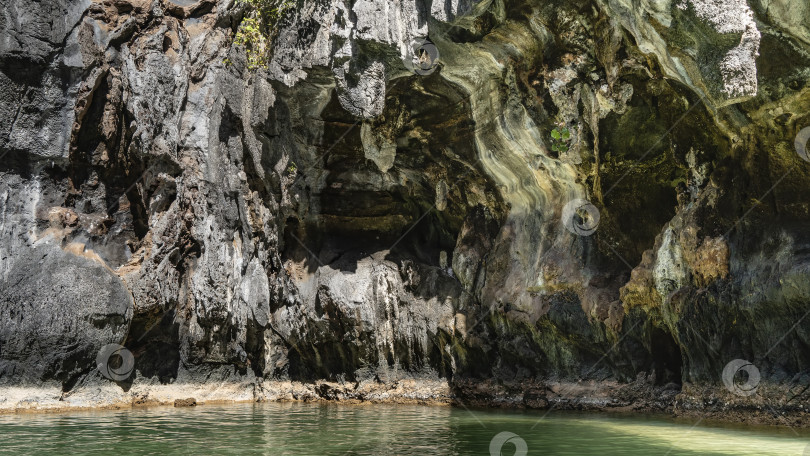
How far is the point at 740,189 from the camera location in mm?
10578

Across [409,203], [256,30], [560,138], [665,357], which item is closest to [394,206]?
[409,203]

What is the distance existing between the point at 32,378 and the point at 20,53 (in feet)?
21.0

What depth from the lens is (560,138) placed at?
12859 mm

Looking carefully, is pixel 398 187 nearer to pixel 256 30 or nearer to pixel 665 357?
pixel 256 30

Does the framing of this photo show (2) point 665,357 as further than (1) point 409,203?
No

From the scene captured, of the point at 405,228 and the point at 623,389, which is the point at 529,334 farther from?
the point at 405,228

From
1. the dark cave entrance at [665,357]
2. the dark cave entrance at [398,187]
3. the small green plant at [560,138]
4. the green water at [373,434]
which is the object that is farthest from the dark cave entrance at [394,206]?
the dark cave entrance at [665,357]

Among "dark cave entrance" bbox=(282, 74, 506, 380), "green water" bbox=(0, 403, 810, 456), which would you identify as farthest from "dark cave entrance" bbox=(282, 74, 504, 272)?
"green water" bbox=(0, 403, 810, 456)

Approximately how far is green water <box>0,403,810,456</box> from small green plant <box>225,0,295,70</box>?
25.7ft

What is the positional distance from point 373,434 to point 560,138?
20.9 feet

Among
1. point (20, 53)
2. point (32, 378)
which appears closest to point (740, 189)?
point (32, 378)

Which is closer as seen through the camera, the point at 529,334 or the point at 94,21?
the point at 529,334

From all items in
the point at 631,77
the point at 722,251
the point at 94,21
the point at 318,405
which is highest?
the point at 94,21

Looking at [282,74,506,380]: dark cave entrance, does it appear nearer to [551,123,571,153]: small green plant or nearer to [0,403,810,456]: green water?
[551,123,571,153]: small green plant
